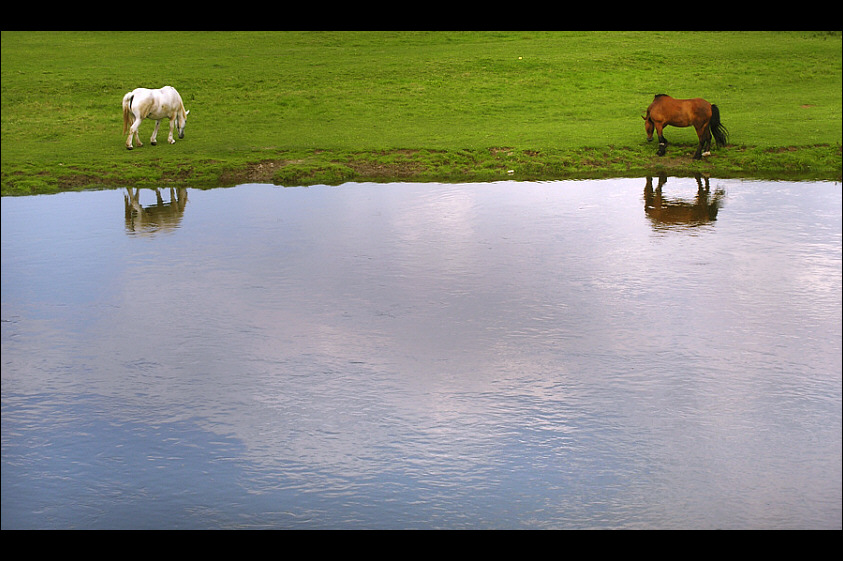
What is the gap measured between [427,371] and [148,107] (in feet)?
59.9

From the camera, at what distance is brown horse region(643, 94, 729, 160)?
24594mm

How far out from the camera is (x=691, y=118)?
24672 mm

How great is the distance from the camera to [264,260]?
1548 cm

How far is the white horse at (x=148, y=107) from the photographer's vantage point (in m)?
25.7

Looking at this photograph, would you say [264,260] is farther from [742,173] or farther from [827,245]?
[742,173]

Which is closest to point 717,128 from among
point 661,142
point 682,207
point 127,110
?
point 661,142

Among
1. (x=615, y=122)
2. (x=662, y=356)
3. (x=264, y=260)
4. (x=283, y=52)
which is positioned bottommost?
(x=662, y=356)

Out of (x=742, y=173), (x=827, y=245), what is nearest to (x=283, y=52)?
(x=742, y=173)

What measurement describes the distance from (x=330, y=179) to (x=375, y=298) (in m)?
10.3

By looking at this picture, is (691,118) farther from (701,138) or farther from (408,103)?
(408,103)

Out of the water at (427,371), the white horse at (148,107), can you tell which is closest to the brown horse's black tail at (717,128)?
the water at (427,371)

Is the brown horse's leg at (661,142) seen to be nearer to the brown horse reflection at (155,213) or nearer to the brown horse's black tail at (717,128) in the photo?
the brown horse's black tail at (717,128)

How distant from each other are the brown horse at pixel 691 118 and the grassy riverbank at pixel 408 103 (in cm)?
42

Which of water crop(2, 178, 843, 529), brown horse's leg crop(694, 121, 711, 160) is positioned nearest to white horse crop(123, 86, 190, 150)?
water crop(2, 178, 843, 529)
